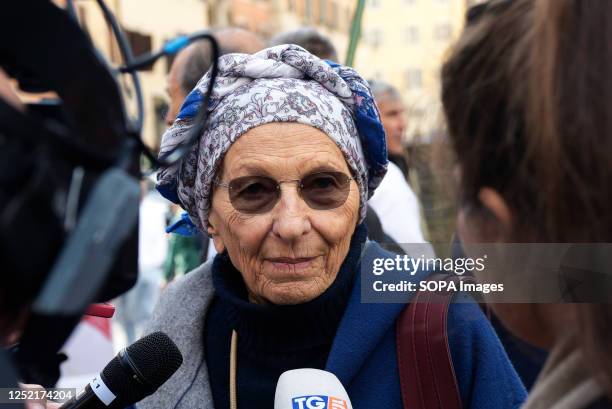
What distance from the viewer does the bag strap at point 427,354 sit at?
7.14ft

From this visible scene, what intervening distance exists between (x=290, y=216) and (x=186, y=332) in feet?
1.50

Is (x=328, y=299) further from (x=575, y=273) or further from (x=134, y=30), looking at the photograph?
(x=134, y=30)

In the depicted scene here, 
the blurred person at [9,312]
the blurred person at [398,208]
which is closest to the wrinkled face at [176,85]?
the blurred person at [398,208]

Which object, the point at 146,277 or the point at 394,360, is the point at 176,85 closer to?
the point at 394,360

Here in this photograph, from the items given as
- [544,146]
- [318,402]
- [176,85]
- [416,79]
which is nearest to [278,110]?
[416,79]

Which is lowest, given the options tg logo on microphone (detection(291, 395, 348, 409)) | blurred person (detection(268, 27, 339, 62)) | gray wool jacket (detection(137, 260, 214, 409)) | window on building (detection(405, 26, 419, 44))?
window on building (detection(405, 26, 419, 44))

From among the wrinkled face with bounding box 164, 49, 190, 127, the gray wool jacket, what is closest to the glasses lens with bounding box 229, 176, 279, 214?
the gray wool jacket

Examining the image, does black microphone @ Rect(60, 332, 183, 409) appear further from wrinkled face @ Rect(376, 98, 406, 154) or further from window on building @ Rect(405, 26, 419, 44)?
window on building @ Rect(405, 26, 419, 44)

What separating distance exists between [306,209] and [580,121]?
4.23 ft

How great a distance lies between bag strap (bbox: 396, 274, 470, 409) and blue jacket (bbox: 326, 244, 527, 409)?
1.5 inches

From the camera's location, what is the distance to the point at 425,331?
2256 millimetres

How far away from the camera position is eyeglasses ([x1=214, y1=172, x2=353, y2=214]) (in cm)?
246

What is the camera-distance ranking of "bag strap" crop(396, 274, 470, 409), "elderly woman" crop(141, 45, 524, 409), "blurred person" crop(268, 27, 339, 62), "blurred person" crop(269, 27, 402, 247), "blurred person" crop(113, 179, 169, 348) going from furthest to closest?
"blurred person" crop(113, 179, 169, 348) → "blurred person" crop(268, 27, 339, 62) → "blurred person" crop(269, 27, 402, 247) → "elderly woman" crop(141, 45, 524, 409) → "bag strap" crop(396, 274, 470, 409)

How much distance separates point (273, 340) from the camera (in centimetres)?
246
